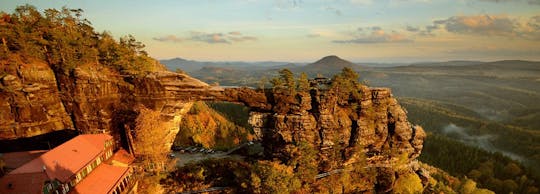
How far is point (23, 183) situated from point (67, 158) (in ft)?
14.7

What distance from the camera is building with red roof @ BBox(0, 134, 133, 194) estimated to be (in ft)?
64.1

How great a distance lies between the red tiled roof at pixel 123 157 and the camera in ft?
104

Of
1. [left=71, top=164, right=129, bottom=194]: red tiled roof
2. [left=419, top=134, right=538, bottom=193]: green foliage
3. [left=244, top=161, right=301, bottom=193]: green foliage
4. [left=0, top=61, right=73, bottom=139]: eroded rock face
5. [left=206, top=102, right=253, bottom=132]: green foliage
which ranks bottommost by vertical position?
[left=419, top=134, right=538, bottom=193]: green foliage

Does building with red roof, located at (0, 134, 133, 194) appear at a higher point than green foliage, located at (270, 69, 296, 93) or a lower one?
lower

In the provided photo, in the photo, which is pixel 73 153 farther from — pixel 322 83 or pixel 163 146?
pixel 322 83

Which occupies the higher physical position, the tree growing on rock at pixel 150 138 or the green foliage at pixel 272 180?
the tree growing on rock at pixel 150 138

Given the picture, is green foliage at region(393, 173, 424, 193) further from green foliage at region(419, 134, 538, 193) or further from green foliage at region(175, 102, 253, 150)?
green foliage at region(419, 134, 538, 193)

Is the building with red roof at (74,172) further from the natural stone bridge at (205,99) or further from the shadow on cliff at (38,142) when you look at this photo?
the shadow on cliff at (38,142)

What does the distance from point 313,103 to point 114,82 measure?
85.2 ft

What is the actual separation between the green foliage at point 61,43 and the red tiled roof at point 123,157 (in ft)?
34.3

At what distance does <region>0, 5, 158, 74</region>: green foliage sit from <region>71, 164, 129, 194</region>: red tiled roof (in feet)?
42.0

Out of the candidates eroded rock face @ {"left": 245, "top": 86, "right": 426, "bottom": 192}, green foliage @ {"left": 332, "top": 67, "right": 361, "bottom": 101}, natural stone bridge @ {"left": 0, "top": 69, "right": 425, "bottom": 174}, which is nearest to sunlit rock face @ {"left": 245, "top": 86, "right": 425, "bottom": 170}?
eroded rock face @ {"left": 245, "top": 86, "right": 426, "bottom": 192}

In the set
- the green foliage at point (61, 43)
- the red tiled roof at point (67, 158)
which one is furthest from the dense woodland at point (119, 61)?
the red tiled roof at point (67, 158)

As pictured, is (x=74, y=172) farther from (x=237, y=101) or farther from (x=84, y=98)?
(x=237, y=101)
